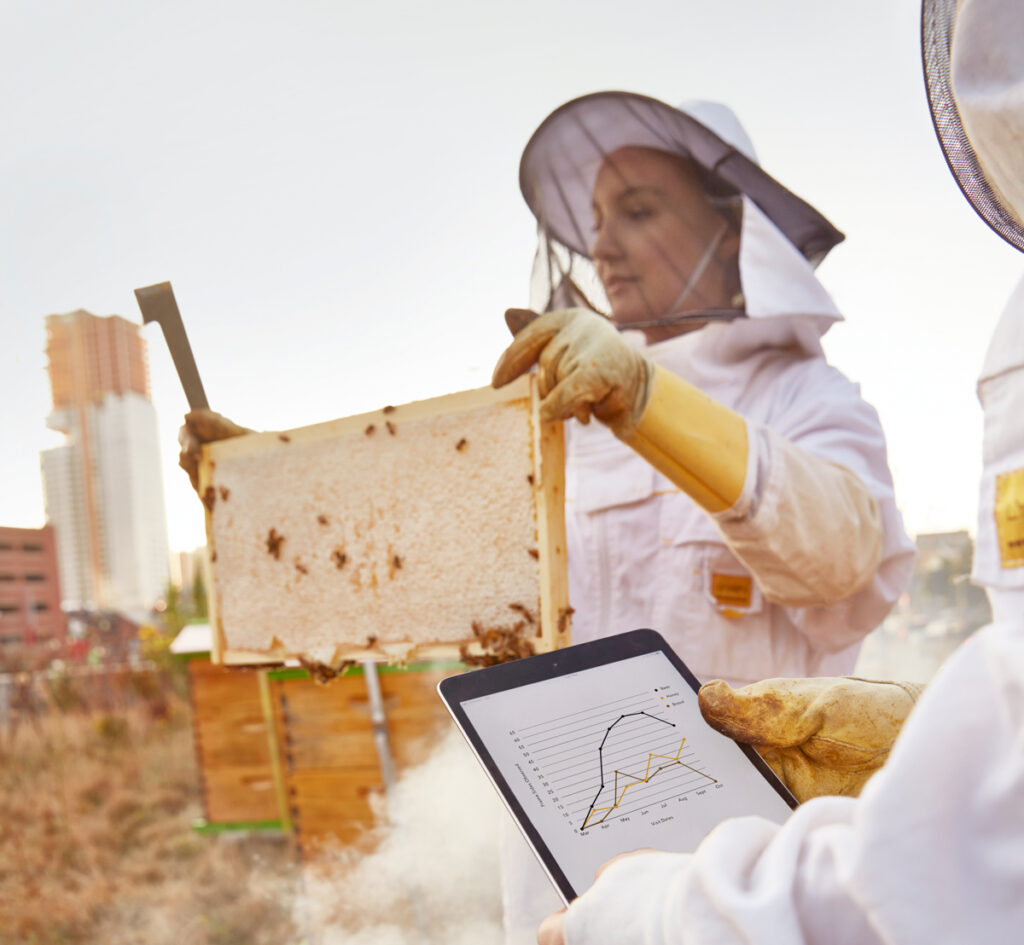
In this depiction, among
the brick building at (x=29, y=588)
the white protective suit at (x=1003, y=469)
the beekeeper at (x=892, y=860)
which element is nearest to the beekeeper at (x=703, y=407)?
the white protective suit at (x=1003, y=469)

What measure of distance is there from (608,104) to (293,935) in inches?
146

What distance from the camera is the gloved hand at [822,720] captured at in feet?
2.52

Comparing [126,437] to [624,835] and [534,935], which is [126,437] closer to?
[534,935]

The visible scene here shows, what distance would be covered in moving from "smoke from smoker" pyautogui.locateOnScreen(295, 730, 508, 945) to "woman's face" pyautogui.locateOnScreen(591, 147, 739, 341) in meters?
1.73

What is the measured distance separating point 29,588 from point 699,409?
800cm

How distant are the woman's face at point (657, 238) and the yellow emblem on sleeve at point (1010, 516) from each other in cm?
82

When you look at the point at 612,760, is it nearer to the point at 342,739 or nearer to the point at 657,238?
the point at 657,238

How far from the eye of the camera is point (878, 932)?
44 cm

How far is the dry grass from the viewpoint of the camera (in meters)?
3.56

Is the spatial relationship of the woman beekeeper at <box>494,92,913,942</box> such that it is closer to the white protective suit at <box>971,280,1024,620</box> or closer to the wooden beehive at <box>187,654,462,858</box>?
the white protective suit at <box>971,280,1024,620</box>

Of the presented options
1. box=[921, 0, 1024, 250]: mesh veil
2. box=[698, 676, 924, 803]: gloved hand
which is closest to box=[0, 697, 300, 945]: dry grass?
box=[698, 676, 924, 803]: gloved hand

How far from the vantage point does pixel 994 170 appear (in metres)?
0.84

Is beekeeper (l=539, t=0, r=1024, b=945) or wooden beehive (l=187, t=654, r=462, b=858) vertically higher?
beekeeper (l=539, t=0, r=1024, b=945)

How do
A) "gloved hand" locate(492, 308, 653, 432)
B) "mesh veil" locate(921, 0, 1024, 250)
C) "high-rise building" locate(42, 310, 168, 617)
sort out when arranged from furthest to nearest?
1. "high-rise building" locate(42, 310, 168, 617)
2. "gloved hand" locate(492, 308, 653, 432)
3. "mesh veil" locate(921, 0, 1024, 250)
